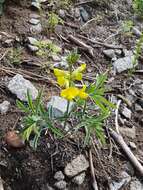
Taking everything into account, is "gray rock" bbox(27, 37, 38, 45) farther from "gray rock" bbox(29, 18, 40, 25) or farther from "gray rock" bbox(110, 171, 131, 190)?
"gray rock" bbox(110, 171, 131, 190)

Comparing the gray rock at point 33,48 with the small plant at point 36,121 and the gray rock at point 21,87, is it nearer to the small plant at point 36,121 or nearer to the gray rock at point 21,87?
the gray rock at point 21,87

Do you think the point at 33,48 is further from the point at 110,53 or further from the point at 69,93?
the point at 69,93

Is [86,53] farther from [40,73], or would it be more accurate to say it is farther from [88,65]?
[40,73]

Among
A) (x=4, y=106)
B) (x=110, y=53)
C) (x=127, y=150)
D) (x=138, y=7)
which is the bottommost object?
(x=127, y=150)

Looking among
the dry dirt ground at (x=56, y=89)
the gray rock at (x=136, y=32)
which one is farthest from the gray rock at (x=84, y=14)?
the gray rock at (x=136, y=32)

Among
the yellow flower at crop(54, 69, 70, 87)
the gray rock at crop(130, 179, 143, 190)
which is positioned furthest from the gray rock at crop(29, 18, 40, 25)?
the gray rock at crop(130, 179, 143, 190)

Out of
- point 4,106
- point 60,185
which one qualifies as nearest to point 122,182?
point 60,185

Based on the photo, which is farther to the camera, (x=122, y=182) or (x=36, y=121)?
(x=122, y=182)

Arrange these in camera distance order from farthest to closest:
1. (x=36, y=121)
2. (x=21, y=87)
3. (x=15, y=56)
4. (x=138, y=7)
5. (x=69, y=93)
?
1. (x=138, y=7)
2. (x=15, y=56)
3. (x=21, y=87)
4. (x=36, y=121)
5. (x=69, y=93)
